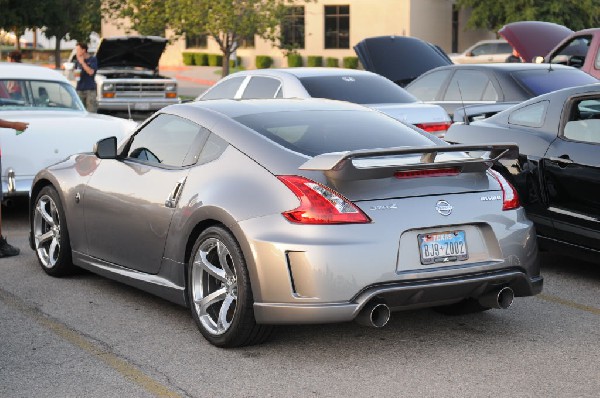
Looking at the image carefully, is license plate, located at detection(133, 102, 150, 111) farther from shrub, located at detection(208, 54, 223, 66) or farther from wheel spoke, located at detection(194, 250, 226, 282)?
shrub, located at detection(208, 54, 223, 66)

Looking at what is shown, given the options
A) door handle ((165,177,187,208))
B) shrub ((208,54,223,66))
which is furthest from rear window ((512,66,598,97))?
shrub ((208,54,223,66))

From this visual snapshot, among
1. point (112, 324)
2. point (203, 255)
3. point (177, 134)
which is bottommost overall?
point (112, 324)

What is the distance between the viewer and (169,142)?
298 inches

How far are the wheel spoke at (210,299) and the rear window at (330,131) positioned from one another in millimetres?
932

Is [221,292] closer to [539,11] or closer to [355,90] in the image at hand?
[355,90]

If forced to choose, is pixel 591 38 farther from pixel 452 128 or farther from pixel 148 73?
pixel 148 73

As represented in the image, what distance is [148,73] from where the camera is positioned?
84.1 feet

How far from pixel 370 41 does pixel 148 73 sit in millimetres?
8967

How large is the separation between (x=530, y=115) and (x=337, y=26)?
44.2 meters

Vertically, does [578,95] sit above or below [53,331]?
above

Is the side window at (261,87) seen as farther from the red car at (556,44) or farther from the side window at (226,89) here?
the red car at (556,44)

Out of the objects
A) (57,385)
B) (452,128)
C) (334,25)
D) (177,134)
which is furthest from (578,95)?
(334,25)

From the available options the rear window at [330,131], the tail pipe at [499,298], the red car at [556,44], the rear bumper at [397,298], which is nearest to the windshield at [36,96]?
the rear window at [330,131]

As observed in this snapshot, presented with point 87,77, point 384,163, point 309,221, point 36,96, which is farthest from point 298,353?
point 87,77
